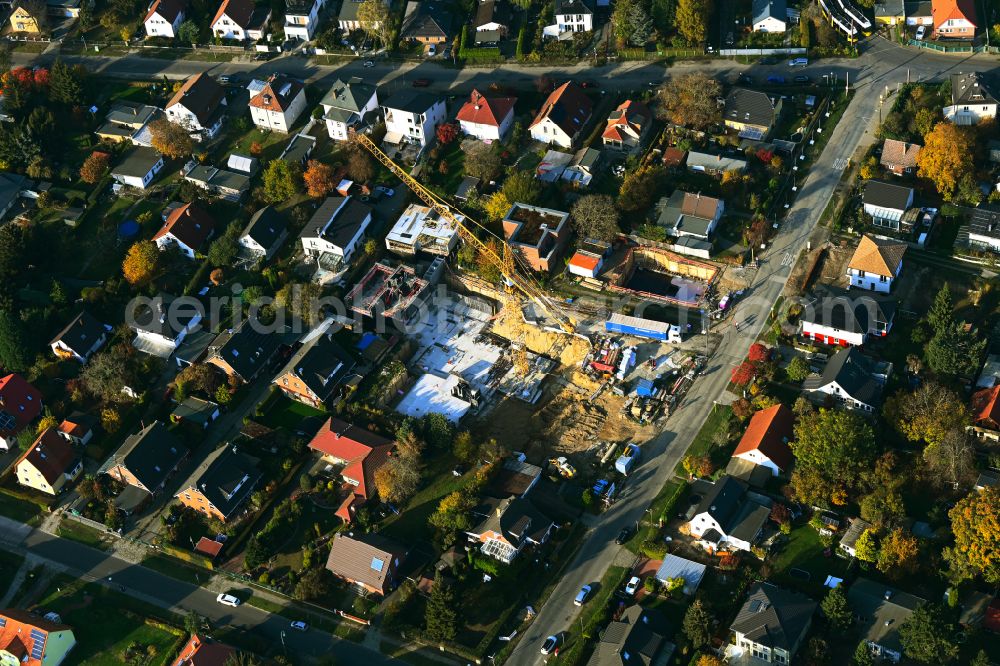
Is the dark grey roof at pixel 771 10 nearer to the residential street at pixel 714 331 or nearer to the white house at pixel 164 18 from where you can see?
the residential street at pixel 714 331

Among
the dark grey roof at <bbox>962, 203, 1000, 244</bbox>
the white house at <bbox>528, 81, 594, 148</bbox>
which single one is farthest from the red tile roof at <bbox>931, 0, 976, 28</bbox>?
the white house at <bbox>528, 81, 594, 148</bbox>

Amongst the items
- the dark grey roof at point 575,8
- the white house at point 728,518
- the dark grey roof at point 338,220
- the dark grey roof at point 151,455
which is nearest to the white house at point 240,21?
the dark grey roof at point 338,220

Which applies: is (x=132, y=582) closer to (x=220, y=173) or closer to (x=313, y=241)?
(x=313, y=241)

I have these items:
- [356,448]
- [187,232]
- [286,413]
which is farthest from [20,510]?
[187,232]

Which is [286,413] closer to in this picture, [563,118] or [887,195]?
[563,118]

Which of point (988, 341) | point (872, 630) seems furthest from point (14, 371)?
point (988, 341)
